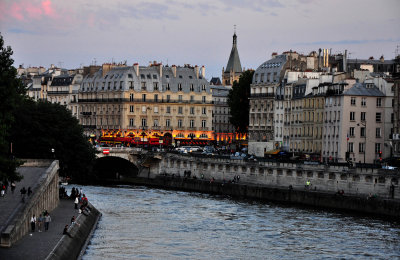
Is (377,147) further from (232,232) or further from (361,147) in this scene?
(232,232)

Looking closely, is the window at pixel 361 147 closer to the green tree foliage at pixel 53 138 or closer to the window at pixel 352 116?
the window at pixel 352 116

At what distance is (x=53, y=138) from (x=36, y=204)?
39.7m

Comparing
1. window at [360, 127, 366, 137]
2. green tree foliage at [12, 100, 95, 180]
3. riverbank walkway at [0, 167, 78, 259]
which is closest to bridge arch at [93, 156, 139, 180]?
green tree foliage at [12, 100, 95, 180]

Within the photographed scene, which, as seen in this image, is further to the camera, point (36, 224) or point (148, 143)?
point (148, 143)

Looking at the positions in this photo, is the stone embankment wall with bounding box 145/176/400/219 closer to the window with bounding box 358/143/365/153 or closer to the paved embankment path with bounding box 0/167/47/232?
the window with bounding box 358/143/365/153

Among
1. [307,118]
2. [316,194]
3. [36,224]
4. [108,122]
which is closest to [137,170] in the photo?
[307,118]

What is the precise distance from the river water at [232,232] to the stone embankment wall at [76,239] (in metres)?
0.64

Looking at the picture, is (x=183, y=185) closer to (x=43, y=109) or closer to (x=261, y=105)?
(x=43, y=109)

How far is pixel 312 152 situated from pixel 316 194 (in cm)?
3059

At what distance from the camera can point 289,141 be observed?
13000 centimetres

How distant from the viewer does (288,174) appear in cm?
10019

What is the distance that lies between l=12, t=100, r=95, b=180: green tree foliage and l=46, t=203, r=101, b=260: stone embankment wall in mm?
24110

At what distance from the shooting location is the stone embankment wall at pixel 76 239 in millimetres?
52156

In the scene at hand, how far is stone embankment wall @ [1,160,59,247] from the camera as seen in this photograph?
173 ft
